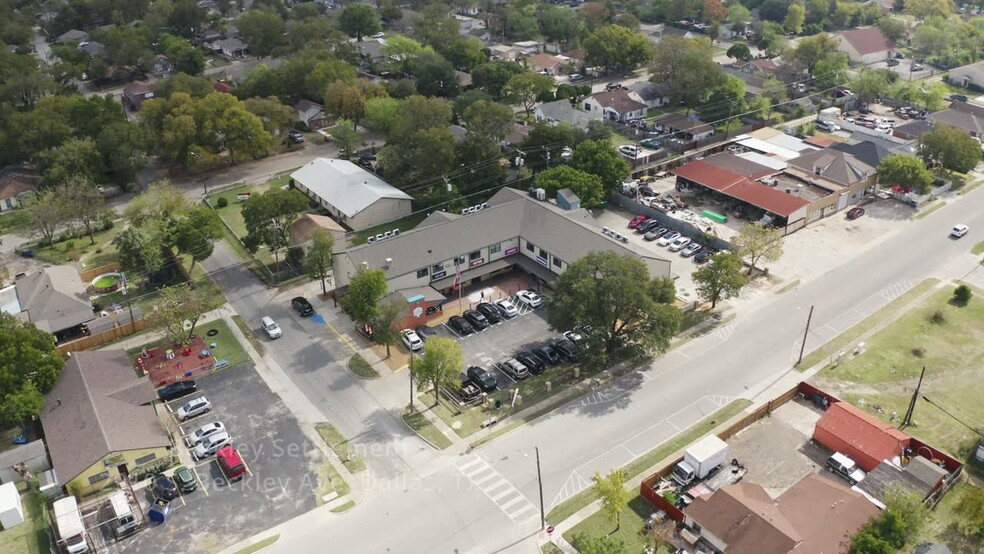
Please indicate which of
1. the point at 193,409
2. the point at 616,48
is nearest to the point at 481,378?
the point at 193,409

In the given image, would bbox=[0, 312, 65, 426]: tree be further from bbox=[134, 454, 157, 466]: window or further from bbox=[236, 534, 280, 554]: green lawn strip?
bbox=[236, 534, 280, 554]: green lawn strip

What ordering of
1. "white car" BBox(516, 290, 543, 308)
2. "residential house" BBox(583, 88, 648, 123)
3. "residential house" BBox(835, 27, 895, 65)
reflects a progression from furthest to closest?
1. "residential house" BBox(835, 27, 895, 65)
2. "residential house" BBox(583, 88, 648, 123)
3. "white car" BBox(516, 290, 543, 308)

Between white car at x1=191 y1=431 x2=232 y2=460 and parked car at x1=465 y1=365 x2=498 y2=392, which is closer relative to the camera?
white car at x1=191 y1=431 x2=232 y2=460

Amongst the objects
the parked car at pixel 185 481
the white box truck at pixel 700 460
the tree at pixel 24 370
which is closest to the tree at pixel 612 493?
the white box truck at pixel 700 460

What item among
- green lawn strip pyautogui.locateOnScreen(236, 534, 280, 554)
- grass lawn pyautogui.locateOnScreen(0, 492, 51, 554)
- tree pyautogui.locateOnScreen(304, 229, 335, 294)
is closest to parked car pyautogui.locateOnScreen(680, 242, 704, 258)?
tree pyautogui.locateOnScreen(304, 229, 335, 294)

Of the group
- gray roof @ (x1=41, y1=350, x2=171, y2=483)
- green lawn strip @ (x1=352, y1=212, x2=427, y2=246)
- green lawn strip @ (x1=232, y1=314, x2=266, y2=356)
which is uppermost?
gray roof @ (x1=41, y1=350, x2=171, y2=483)

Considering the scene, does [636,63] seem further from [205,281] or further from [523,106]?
[205,281]

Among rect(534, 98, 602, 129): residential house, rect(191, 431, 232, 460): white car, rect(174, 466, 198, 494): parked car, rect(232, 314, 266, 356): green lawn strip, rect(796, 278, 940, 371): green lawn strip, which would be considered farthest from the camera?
rect(534, 98, 602, 129): residential house
